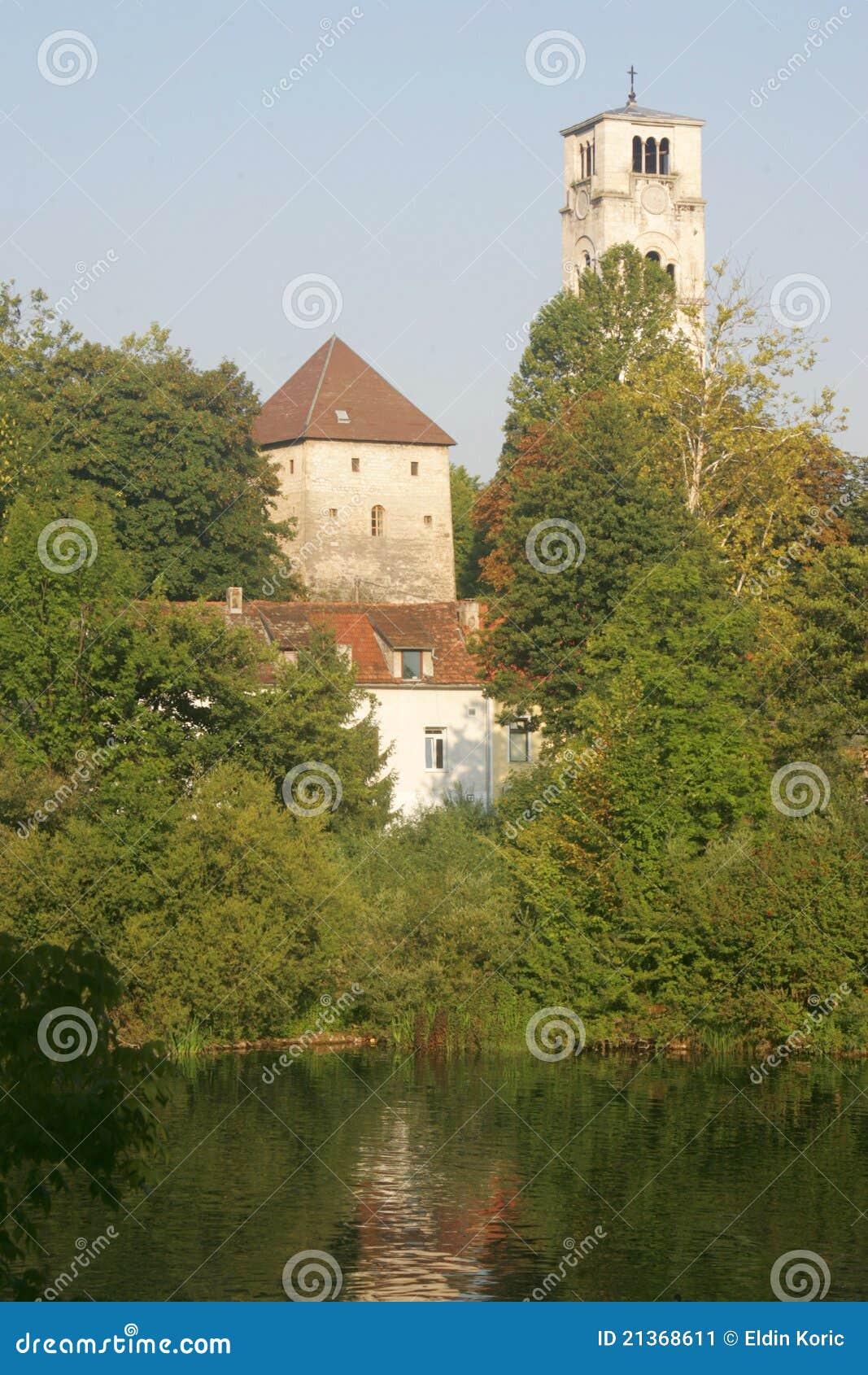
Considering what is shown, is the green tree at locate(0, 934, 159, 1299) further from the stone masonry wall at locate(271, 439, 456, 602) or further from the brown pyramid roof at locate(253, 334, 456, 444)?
the brown pyramid roof at locate(253, 334, 456, 444)

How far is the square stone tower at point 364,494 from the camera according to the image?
7969cm

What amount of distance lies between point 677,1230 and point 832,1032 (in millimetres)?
14485

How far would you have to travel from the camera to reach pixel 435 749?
54.7m

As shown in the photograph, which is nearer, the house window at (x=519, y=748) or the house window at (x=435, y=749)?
the house window at (x=435, y=749)

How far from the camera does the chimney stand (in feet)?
188

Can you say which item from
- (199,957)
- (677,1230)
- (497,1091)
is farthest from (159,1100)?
(199,957)

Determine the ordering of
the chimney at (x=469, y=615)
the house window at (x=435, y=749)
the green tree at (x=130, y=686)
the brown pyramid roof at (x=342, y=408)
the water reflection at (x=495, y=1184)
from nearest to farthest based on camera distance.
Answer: the water reflection at (x=495, y=1184) → the green tree at (x=130, y=686) → the house window at (x=435, y=749) → the chimney at (x=469, y=615) → the brown pyramid roof at (x=342, y=408)

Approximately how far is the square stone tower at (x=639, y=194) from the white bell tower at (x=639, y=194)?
40 mm

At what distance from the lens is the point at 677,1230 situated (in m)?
22.3

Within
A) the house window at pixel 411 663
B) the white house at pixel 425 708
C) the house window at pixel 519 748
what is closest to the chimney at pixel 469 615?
the white house at pixel 425 708

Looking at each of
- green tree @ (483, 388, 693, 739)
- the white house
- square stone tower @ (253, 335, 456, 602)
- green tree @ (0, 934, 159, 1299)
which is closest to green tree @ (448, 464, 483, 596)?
square stone tower @ (253, 335, 456, 602)

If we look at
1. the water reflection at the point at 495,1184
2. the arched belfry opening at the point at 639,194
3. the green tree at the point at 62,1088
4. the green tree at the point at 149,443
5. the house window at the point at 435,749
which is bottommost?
the water reflection at the point at 495,1184

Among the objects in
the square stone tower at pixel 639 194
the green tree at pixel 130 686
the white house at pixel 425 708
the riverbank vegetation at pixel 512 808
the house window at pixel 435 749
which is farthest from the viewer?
the square stone tower at pixel 639 194

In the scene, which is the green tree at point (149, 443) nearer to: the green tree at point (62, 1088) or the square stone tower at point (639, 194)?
the square stone tower at point (639, 194)
